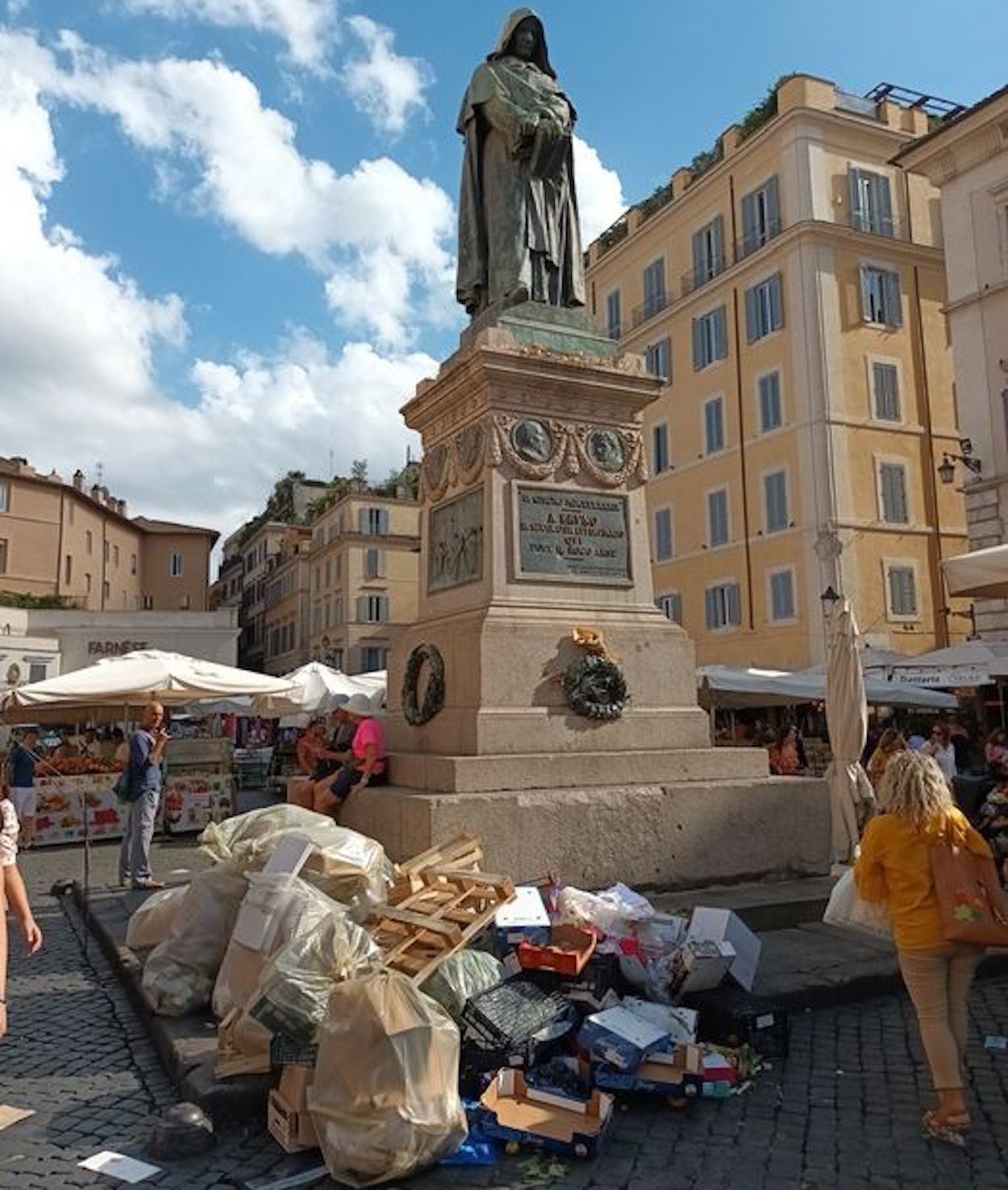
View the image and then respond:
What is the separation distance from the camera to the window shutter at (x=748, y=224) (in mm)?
29391

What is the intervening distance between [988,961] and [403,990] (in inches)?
144

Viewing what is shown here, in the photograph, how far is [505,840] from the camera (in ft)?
18.7

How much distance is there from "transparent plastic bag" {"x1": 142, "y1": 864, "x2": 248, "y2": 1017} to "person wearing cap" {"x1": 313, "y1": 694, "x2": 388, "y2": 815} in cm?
178

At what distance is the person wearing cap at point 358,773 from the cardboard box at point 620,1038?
3140 millimetres

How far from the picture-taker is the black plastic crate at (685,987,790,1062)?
4.24m

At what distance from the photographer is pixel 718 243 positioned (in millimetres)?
30938

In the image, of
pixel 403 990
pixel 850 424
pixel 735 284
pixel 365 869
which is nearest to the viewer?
pixel 403 990

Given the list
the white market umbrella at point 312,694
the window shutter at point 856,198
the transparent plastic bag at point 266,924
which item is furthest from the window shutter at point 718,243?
the transparent plastic bag at point 266,924

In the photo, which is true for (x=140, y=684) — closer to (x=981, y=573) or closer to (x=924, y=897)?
(x=981, y=573)

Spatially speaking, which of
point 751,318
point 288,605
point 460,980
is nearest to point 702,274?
point 751,318

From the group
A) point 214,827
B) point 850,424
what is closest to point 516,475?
point 214,827

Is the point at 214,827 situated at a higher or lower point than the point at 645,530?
lower

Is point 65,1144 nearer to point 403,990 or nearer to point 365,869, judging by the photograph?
point 403,990

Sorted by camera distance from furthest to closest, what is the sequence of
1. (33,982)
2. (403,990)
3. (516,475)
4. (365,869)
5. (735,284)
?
1. (735,284)
2. (516,475)
3. (33,982)
4. (365,869)
5. (403,990)
